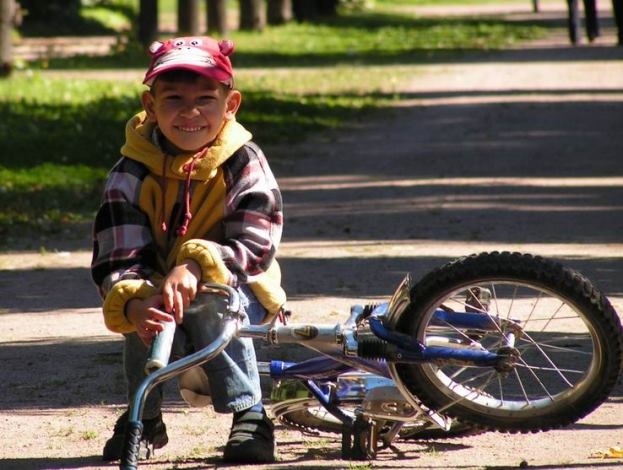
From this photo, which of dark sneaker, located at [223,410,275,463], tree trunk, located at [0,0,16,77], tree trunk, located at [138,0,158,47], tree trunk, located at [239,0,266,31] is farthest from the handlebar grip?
tree trunk, located at [239,0,266,31]

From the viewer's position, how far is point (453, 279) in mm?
4246

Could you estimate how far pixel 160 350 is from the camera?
4.05 meters

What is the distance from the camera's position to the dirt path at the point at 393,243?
4.73 meters

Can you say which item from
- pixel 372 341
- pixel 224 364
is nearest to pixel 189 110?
pixel 224 364

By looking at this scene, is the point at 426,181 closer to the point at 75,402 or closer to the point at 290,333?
the point at 75,402

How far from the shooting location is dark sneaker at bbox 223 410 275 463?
446 centimetres

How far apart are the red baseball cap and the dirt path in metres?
1.15

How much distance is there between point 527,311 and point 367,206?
4356 millimetres

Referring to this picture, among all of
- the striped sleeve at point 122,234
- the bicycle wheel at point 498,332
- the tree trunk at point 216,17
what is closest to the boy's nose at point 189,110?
the striped sleeve at point 122,234

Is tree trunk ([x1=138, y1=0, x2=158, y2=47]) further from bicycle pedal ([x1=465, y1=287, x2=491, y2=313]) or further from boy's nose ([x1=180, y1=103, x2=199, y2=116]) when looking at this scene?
bicycle pedal ([x1=465, y1=287, x2=491, y2=313])

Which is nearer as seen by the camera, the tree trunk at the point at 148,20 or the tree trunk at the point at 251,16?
the tree trunk at the point at 148,20

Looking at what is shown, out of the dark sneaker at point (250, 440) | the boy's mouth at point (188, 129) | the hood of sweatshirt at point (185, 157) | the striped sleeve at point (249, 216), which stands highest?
the boy's mouth at point (188, 129)

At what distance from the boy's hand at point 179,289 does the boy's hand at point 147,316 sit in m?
0.03

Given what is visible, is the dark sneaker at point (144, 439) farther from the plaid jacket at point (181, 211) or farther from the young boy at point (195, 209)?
the plaid jacket at point (181, 211)
